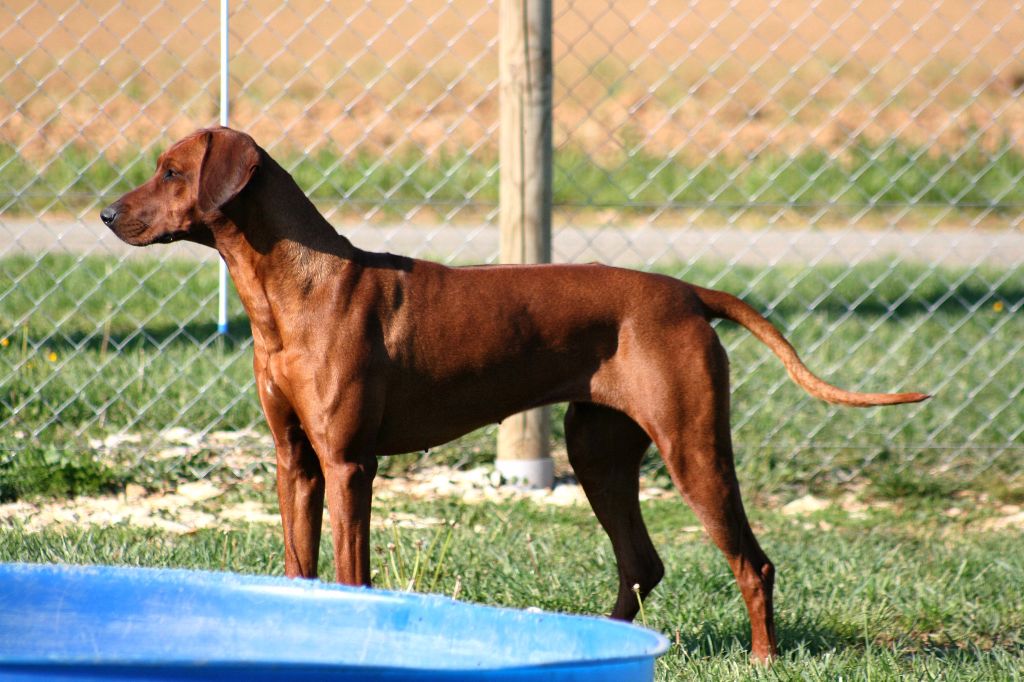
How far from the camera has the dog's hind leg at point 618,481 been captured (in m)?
3.52

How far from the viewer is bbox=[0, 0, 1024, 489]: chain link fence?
17.6 ft

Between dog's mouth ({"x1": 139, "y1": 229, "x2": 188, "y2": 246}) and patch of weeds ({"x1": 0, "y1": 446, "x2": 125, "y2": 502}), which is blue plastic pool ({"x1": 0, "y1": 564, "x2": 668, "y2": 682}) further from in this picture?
patch of weeds ({"x1": 0, "y1": 446, "x2": 125, "y2": 502})

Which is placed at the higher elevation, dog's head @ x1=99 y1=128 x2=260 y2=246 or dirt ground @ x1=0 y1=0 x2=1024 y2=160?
dirt ground @ x1=0 y1=0 x2=1024 y2=160

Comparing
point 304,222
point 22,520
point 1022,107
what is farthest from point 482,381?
point 1022,107

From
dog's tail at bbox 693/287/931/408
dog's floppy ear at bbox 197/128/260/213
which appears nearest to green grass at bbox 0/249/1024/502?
dog's tail at bbox 693/287/931/408

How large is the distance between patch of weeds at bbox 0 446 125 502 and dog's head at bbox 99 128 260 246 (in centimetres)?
→ 203

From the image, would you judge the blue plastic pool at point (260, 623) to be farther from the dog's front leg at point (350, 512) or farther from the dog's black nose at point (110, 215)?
the dog's black nose at point (110, 215)

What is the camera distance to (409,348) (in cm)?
315

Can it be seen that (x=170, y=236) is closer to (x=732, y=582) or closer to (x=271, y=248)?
(x=271, y=248)

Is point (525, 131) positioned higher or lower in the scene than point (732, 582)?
higher

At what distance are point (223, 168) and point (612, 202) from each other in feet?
10.6

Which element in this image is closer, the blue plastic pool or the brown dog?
the blue plastic pool

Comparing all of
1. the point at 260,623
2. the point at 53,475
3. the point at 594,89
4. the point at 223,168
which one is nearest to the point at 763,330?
the point at 223,168

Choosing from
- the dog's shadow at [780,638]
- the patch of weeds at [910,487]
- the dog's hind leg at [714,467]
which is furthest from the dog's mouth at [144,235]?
the patch of weeds at [910,487]
